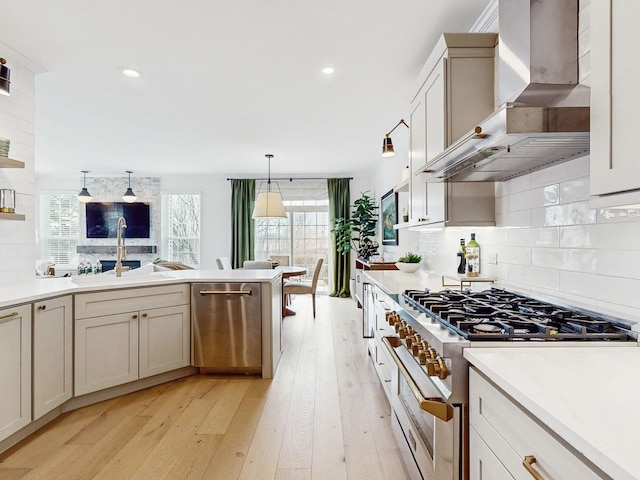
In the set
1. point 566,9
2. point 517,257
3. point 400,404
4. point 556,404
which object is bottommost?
point 400,404

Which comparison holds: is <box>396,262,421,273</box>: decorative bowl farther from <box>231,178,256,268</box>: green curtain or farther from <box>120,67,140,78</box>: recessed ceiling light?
<box>231,178,256,268</box>: green curtain

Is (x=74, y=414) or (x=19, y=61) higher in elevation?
(x=19, y=61)

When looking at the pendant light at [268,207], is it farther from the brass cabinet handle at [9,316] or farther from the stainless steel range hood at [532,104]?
the stainless steel range hood at [532,104]

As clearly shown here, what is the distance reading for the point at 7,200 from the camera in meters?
2.64

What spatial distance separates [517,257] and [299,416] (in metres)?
1.69

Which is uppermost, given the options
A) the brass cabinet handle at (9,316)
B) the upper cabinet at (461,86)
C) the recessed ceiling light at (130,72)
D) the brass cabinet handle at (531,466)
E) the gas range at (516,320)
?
the recessed ceiling light at (130,72)

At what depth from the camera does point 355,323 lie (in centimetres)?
521

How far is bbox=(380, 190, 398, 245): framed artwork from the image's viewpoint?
5422mm

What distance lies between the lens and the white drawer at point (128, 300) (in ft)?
8.57

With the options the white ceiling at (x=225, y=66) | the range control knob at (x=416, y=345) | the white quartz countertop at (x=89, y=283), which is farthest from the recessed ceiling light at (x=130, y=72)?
the range control knob at (x=416, y=345)

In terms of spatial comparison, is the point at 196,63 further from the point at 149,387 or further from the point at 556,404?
the point at 556,404

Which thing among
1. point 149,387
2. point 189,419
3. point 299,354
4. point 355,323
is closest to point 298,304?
point 355,323

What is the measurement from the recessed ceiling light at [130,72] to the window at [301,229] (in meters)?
4.64

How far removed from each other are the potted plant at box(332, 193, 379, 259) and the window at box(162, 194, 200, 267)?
2.94m
